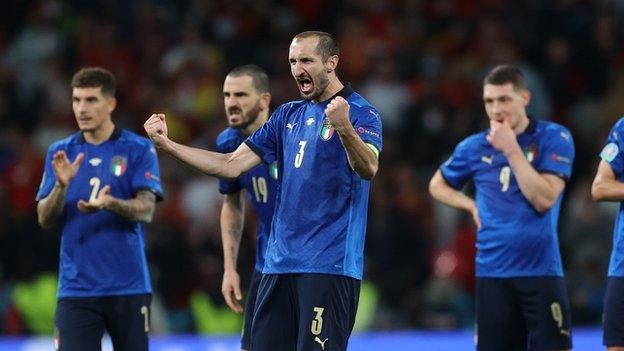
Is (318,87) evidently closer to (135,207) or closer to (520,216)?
(135,207)

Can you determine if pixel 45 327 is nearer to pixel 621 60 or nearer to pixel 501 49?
pixel 501 49

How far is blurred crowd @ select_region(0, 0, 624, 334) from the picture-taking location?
12.7 m

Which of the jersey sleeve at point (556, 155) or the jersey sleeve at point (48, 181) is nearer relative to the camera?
the jersey sleeve at point (48, 181)

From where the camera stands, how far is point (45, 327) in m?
12.5

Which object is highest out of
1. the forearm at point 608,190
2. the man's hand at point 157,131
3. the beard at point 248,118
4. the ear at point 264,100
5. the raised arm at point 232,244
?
→ the ear at point 264,100

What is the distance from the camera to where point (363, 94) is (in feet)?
47.6

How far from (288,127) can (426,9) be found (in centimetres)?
889

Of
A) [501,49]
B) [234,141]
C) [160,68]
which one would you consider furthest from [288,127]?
[160,68]

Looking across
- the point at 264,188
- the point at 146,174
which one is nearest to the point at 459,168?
the point at 264,188

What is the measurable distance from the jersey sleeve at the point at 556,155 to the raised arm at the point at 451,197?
1.79ft

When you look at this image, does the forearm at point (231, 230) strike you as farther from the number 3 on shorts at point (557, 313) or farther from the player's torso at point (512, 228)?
the number 3 on shorts at point (557, 313)

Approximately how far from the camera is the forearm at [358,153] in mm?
6387

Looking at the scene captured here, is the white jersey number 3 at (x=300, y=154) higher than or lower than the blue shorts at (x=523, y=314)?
higher

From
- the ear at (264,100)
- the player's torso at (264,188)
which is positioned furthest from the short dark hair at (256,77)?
the player's torso at (264,188)
